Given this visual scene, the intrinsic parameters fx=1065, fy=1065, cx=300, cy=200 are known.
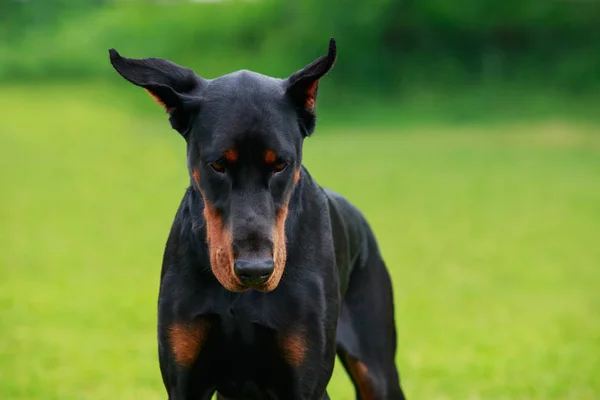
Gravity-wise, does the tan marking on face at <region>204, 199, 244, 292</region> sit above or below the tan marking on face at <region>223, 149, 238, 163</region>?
below

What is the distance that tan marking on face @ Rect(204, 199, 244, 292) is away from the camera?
3.37 meters

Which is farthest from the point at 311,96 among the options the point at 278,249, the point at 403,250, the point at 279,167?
the point at 403,250

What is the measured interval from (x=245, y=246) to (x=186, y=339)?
20.4 inches

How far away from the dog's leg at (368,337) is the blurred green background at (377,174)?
2.36 meters

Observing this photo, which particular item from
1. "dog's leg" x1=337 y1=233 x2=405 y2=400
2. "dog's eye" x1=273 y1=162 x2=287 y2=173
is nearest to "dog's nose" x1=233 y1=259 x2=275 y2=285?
"dog's eye" x1=273 y1=162 x2=287 y2=173

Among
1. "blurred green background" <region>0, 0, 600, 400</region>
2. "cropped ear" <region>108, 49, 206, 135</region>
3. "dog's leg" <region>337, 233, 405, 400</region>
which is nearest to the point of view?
"cropped ear" <region>108, 49, 206, 135</region>

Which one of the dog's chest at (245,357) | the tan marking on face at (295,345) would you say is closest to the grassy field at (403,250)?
the dog's chest at (245,357)

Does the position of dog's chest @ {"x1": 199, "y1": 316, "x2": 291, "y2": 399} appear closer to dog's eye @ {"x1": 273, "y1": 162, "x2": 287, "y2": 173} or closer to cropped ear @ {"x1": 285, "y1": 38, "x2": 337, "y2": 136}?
dog's eye @ {"x1": 273, "y1": 162, "x2": 287, "y2": 173}

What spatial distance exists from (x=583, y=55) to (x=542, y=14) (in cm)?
240

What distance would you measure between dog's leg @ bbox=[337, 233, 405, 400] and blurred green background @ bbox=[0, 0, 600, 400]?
236 cm

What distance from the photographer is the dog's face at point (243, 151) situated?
336 centimetres

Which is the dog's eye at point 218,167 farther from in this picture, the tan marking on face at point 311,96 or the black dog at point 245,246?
the tan marking on face at point 311,96

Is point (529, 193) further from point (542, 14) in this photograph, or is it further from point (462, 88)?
point (542, 14)

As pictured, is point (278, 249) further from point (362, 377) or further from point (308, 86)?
point (362, 377)
